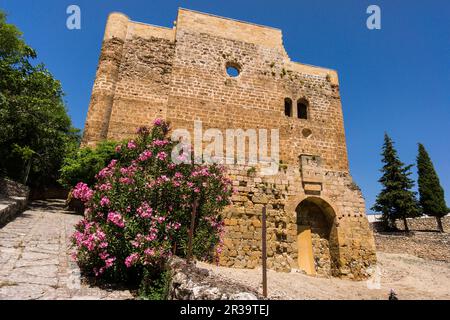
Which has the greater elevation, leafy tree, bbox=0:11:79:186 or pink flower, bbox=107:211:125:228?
leafy tree, bbox=0:11:79:186

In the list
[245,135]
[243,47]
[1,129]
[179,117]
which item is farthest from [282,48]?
[1,129]

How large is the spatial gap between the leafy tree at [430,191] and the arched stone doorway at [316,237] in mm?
22728

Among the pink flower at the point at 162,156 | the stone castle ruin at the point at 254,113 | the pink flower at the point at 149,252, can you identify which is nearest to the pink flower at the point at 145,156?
the pink flower at the point at 162,156

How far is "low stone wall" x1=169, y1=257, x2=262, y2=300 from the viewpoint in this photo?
3219 millimetres

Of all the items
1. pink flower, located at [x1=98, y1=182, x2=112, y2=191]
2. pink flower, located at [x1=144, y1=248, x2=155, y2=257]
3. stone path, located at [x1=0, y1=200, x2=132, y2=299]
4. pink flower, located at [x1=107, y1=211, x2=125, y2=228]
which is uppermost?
pink flower, located at [x1=98, y1=182, x2=112, y2=191]

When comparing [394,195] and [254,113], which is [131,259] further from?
[394,195]

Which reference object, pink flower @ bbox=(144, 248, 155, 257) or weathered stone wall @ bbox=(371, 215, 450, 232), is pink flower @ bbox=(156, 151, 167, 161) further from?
weathered stone wall @ bbox=(371, 215, 450, 232)

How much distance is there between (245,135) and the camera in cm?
1453

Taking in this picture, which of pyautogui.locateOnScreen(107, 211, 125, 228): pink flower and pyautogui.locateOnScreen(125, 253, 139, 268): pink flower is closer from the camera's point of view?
pyautogui.locateOnScreen(125, 253, 139, 268): pink flower

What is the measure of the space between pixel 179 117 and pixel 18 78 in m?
7.45

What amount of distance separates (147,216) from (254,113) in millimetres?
10834

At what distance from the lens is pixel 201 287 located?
3.52 metres

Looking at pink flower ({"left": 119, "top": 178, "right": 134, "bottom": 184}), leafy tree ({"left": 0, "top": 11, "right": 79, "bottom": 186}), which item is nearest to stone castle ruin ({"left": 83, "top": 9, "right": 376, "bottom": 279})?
leafy tree ({"left": 0, "top": 11, "right": 79, "bottom": 186})

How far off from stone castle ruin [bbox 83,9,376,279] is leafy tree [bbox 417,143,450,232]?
1664 cm
